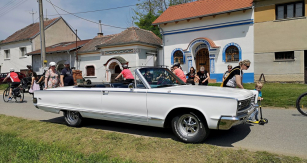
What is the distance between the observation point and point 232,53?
1728 centimetres

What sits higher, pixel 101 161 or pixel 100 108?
pixel 100 108

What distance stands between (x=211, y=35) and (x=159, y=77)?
44.4ft

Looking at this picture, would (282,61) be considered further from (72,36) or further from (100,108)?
(72,36)

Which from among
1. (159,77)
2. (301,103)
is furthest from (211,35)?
(159,77)

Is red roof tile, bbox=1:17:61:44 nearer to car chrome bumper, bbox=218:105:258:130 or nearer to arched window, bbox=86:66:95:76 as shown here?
arched window, bbox=86:66:95:76

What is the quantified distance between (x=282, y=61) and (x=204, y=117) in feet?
45.6

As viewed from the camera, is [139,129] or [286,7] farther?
[286,7]

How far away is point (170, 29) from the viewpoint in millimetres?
19625

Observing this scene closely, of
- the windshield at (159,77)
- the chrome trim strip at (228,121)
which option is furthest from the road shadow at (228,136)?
the windshield at (159,77)

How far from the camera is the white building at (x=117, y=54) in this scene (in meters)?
20.4

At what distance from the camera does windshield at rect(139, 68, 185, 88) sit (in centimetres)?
518

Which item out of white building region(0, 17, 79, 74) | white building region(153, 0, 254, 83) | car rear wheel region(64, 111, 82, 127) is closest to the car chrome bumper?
car rear wheel region(64, 111, 82, 127)

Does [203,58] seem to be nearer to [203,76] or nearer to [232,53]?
[232,53]

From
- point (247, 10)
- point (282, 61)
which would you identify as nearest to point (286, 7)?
point (247, 10)
